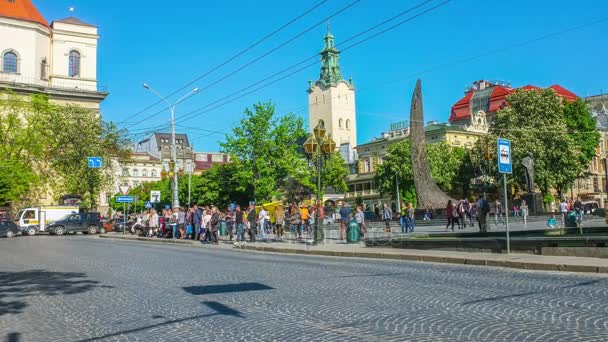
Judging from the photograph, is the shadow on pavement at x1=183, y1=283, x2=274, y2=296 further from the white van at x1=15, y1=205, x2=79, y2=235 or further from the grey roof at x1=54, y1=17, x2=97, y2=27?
the grey roof at x1=54, y1=17, x2=97, y2=27

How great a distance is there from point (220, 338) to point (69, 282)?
6.50m

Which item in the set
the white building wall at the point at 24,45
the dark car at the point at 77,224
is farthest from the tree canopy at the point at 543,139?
the white building wall at the point at 24,45

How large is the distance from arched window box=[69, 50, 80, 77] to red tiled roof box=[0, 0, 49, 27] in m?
4.35

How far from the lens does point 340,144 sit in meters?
118

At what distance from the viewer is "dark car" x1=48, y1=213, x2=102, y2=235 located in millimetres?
43531

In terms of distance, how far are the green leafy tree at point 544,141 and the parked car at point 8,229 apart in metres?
42.9

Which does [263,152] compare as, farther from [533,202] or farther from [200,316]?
[200,316]

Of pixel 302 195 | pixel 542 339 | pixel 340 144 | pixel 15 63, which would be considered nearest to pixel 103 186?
pixel 15 63

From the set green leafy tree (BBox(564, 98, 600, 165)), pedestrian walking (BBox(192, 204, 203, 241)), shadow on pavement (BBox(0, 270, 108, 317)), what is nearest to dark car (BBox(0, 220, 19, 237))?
pedestrian walking (BBox(192, 204, 203, 241))

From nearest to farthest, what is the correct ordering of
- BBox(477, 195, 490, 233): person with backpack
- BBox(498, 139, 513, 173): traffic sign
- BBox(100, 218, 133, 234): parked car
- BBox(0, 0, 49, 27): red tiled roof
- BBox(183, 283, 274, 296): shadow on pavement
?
1. BBox(183, 283, 274, 296): shadow on pavement
2. BBox(498, 139, 513, 173): traffic sign
3. BBox(477, 195, 490, 233): person with backpack
4. BBox(100, 218, 133, 234): parked car
5. BBox(0, 0, 49, 27): red tiled roof

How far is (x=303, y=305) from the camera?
8109 mm

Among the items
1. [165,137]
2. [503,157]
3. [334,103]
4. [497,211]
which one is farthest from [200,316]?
[165,137]

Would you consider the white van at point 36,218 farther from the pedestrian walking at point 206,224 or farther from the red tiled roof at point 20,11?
the red tiled roof at point 20,11

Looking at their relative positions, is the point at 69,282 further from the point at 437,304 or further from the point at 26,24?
the point at 26,24
